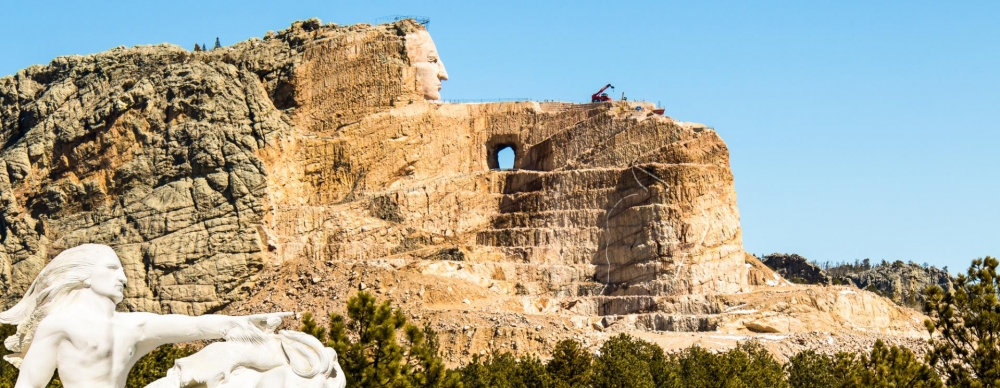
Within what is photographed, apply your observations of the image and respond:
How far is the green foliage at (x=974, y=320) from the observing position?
84.9 feet

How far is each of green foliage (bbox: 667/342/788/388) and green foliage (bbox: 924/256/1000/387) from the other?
19.5 meters

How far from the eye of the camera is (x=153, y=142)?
84438 millimetres

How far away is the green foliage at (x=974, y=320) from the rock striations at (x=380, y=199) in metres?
40.9

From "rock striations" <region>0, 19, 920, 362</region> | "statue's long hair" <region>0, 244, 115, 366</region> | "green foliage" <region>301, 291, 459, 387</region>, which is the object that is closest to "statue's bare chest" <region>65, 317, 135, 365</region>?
"statue's long hair" <region>0, 244, 115, 366</region>

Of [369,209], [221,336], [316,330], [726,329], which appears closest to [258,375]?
[221,336]

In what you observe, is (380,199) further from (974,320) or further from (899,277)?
(899,277)

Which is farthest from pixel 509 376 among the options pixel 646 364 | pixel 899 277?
pixel 899 277

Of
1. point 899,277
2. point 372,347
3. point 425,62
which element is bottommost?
point 372,347

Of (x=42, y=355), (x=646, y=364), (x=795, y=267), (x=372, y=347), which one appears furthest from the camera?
(x=795, y=267)

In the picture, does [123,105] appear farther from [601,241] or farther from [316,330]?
[316,330]

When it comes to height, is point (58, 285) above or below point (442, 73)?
below

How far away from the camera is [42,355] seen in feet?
31.7

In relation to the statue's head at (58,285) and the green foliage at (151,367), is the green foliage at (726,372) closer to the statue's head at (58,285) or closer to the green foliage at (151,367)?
the green foliage at (151,367)

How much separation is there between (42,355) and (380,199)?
234 ft
